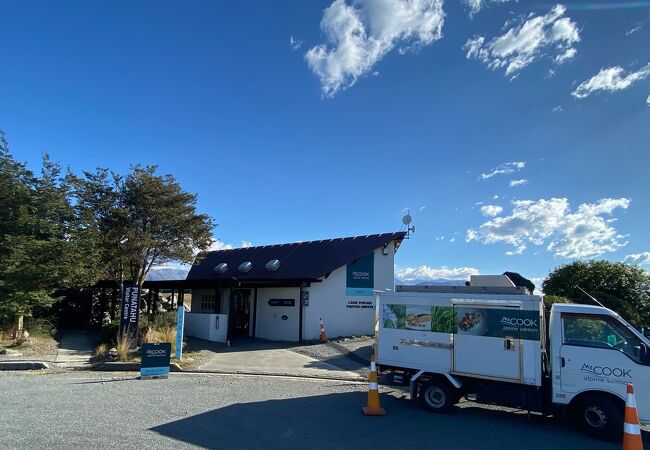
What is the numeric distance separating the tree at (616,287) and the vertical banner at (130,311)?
750 inches

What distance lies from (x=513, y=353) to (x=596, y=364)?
1289mm

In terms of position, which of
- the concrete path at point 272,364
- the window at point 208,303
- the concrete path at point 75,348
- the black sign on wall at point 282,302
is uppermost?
the black sign on wall at point 282,302

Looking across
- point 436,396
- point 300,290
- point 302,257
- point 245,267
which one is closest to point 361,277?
point 302,257

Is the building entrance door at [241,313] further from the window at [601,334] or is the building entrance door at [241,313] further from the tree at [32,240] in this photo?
the window at [601,334]

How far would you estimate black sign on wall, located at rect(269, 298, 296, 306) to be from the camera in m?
21.2

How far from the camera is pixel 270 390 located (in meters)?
10.6

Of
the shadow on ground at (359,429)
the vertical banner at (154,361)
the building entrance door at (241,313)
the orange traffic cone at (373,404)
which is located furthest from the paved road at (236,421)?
the building entrance door at (241,313)

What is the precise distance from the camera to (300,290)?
20.9 m

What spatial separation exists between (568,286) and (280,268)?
47.8 feet

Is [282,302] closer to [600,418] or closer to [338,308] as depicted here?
[338,308]

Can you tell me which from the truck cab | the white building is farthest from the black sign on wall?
the truck cab

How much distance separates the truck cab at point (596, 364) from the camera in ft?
24.1

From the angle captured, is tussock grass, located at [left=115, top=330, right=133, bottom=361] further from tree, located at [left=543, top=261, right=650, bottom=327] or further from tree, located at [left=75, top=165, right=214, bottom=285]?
tree, located at [left=543, top=261, right=650, bottom=327]

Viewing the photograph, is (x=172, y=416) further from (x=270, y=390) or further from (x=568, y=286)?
(x=568, y=286)
